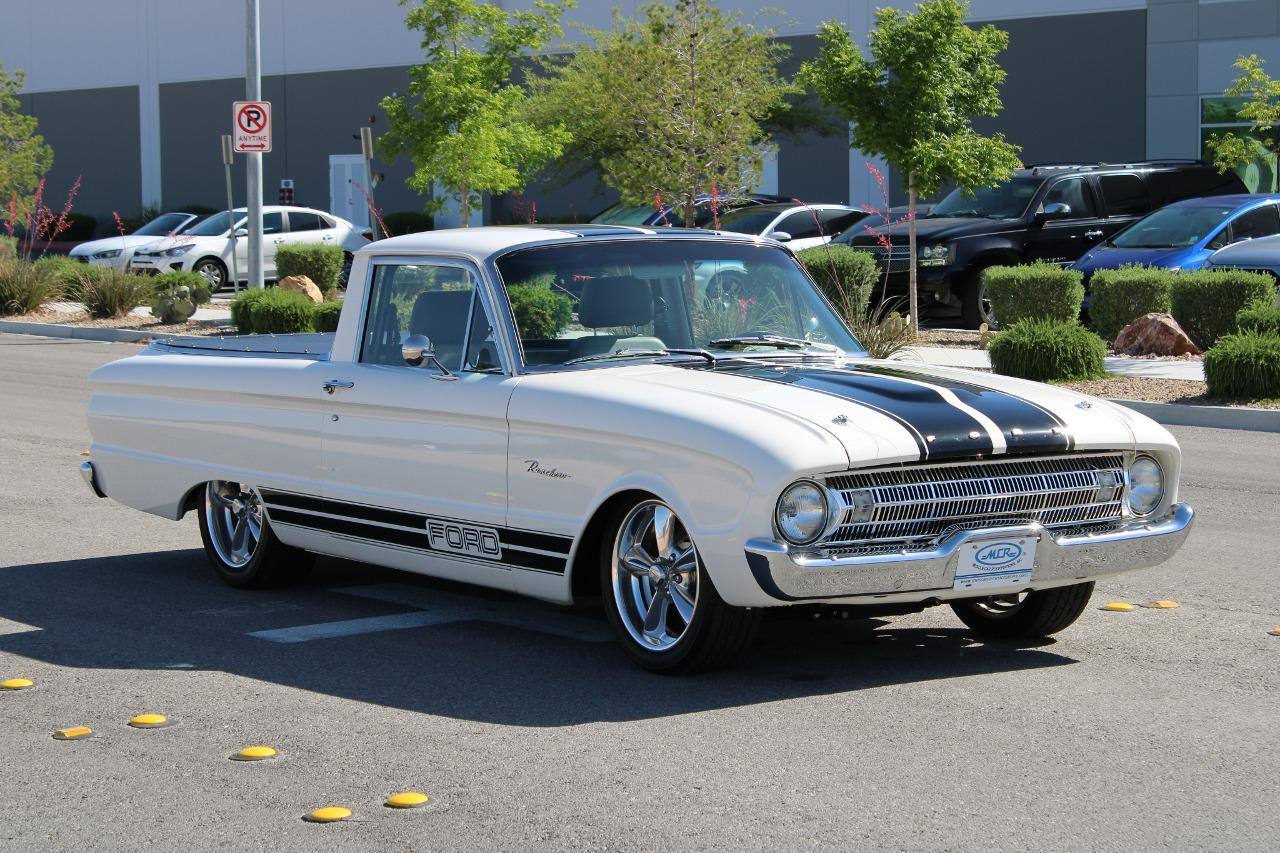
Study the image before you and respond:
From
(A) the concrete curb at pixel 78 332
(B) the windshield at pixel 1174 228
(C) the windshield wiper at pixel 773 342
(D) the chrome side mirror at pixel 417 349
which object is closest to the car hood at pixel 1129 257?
(B) the windshield at pixel 1174 228

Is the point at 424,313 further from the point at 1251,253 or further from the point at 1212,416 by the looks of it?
the point at 1251,253

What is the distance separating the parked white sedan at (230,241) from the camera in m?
32.0

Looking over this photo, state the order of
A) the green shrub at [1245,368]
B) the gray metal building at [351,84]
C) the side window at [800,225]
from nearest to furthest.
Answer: the green shrub at [1245,368] → the side window at [800,225] → the gray metal building at [351,84]

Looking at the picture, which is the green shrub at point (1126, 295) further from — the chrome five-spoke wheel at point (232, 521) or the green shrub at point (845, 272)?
the chrome five-spoke wheel at point (232, 521)

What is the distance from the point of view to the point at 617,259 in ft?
23.5

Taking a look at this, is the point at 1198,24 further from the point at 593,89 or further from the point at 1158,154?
the point at 593,89

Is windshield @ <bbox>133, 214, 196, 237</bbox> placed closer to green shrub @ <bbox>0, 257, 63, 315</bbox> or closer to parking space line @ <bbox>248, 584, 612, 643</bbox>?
green shrub @ <bbox>0, 257, 63, 315</bbox>

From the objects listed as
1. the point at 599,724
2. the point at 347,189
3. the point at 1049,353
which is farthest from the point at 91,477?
the point at 347,189

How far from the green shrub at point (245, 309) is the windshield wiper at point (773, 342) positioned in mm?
17550

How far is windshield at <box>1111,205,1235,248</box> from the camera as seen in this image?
73.3 feet

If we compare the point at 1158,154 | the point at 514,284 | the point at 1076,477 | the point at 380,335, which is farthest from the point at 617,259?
the point at 1158,154

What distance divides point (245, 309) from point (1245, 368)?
A: 44.9 ft

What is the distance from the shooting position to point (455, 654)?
6.82 m

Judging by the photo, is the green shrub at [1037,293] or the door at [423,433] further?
the green shrub at [1037,293]
